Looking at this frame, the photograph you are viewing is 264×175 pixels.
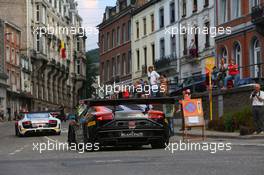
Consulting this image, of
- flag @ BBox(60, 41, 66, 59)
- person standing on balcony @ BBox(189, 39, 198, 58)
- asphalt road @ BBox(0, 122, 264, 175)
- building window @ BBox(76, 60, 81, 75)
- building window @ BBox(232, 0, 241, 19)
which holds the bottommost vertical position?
asphalt road @ BBox(0, 122, 264, 175)

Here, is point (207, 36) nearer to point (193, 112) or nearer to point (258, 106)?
point (258, 106)

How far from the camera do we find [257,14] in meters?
41.3

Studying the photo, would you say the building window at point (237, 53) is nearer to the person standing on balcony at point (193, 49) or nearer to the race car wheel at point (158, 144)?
the person standing on balcony at point (193, 49)

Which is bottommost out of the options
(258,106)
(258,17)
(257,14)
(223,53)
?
(258,106)

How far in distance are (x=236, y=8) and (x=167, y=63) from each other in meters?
16.3

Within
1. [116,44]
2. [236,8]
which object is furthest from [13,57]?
[236,8]

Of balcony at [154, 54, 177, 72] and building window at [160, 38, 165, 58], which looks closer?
balcony at [154, 54, 177, 72]

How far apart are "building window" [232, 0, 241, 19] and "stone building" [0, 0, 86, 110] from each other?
4889 centimetres

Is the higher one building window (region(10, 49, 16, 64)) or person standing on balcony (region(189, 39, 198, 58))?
building window (region(10, 49, 16, 64))

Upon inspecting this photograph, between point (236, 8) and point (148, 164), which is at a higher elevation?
point (236, 8)

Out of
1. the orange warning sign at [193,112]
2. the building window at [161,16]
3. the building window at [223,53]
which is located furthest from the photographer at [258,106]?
the building window at [161,16]

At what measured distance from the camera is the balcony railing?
134ft

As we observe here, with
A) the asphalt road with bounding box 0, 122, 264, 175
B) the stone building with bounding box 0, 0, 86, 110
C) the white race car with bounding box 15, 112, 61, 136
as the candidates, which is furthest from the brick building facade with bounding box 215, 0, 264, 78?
the stone building with bounding box 0, 0, 86, 110

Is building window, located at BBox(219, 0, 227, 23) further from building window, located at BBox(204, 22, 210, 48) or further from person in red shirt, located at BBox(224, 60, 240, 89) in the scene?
person in red shirt, located at BBox(224, 60, 240, 89)
